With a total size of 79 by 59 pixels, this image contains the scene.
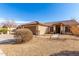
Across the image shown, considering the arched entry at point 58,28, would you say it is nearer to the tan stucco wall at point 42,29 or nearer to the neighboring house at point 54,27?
the neighboring house at point 54,27

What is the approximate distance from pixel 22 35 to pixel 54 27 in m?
0.56

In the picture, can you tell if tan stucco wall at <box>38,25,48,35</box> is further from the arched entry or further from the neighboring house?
the arched entry

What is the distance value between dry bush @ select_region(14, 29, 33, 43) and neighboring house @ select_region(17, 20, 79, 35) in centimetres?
7

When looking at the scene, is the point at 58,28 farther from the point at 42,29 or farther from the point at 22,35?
the point at 22,35

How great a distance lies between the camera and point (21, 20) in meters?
5.27

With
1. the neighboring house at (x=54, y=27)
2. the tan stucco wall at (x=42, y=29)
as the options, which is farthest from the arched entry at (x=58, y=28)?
the tan stucco wall at (x=42, y=29)

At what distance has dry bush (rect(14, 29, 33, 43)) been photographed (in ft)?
17.4

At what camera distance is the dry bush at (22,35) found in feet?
17.4

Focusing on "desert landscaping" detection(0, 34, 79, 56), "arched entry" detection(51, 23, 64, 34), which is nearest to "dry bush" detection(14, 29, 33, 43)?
"desert landscaping" detection(0, 34, 79, 56)

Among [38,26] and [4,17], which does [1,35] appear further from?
[38,26]

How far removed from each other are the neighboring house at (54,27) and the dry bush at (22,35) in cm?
7

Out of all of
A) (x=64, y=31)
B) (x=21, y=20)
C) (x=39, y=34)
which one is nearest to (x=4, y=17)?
(x=21, y=20)

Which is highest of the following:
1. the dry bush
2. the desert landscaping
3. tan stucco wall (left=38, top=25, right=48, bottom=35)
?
tan stucco wall (left=38, top=25, right=48, bottom=35)

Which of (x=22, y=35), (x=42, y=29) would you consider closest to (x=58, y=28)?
(x=42, y=29)
